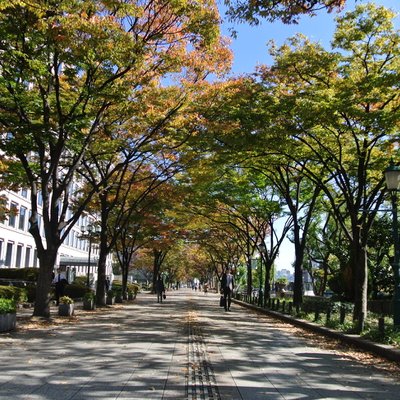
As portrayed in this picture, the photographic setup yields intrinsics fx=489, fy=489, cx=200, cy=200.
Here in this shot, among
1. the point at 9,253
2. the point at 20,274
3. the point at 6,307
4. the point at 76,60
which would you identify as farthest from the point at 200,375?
the point at 9,253

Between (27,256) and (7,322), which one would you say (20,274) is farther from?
(7,322)

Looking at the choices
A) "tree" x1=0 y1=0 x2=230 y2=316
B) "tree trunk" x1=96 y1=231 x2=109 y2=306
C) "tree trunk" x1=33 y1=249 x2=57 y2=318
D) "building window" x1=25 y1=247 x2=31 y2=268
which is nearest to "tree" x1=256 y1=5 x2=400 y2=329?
"tree" x1=0 y1=0 x2=230 y2=316

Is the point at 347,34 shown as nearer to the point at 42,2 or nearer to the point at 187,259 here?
the point at 42,2

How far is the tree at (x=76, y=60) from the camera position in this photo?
37.4ft

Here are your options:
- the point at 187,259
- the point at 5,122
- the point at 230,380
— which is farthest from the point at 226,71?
the point at 187,259

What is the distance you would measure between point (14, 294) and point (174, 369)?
48.7 feet

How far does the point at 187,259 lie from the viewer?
88812 millimetres

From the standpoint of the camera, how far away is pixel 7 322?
473 inches

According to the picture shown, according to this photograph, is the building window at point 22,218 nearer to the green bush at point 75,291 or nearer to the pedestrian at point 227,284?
the green bush at point 75,291

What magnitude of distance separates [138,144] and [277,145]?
6078 millimetres

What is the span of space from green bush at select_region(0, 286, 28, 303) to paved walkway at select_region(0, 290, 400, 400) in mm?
8113

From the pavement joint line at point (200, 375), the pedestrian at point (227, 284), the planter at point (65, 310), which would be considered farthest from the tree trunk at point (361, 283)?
the pedestrian at point (227, 284)

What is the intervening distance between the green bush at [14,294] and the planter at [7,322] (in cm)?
764

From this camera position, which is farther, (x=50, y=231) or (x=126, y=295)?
(x=126, y=295)
